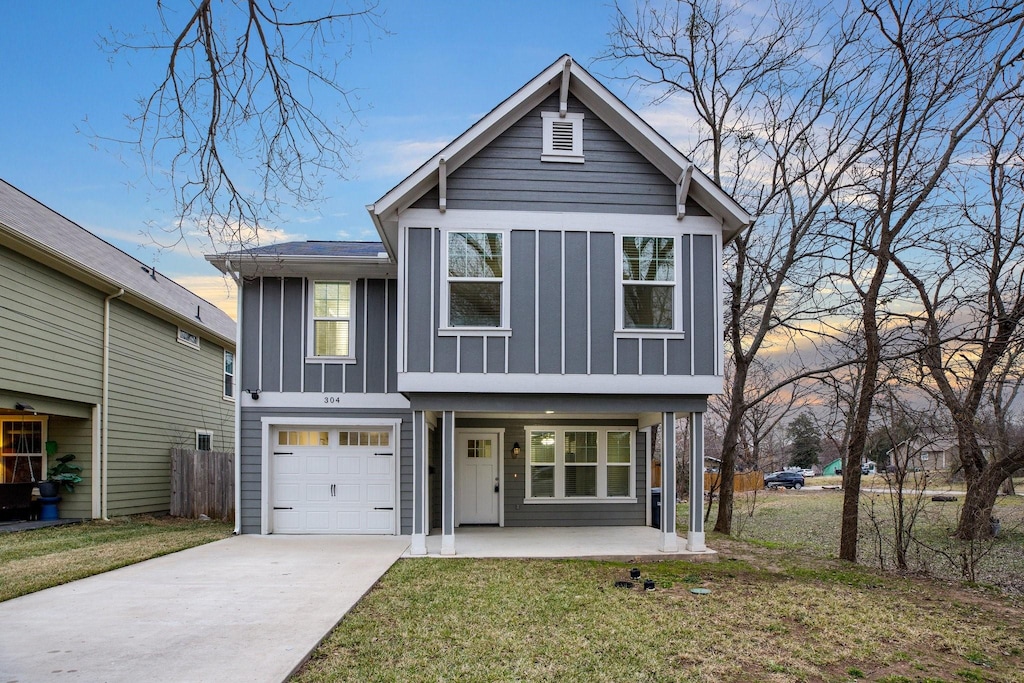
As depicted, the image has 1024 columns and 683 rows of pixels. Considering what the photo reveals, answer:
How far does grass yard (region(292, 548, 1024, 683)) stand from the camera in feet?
19.2

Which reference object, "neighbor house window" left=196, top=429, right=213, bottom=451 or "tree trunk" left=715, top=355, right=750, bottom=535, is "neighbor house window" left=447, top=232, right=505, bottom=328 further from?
"neighbor house window" left=196, top=429, right=213, bottom=451

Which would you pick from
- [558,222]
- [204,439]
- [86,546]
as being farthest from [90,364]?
[558,222]

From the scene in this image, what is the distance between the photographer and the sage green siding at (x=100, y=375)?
13.2 m

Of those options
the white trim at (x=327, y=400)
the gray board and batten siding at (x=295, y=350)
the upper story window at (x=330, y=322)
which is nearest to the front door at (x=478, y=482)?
the white trim at (x=327, y=400)

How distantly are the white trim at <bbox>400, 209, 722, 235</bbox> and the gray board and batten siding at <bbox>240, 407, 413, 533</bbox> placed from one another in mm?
3879

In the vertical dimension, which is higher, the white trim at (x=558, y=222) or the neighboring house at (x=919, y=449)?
the white trim at (x=558, y=222)

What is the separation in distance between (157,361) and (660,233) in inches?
478

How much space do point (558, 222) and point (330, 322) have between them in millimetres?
4724

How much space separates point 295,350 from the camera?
13625 millimetres

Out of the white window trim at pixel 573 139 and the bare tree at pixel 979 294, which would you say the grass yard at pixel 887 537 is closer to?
the bare tree at pixel 979 294

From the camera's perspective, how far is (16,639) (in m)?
6.32

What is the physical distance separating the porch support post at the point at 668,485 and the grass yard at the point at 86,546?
24.1ft

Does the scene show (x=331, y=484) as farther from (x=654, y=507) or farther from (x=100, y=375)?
(x=654, y=507)

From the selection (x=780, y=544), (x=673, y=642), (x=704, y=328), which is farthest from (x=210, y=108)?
(x=780, y=544)
